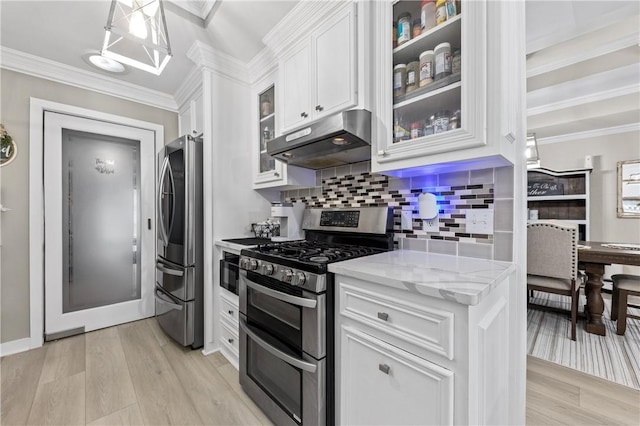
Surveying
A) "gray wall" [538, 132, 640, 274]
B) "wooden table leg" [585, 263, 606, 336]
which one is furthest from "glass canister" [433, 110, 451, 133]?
"gray wall" [538, 132, 640, 274]

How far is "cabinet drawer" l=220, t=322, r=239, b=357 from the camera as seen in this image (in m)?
1.97

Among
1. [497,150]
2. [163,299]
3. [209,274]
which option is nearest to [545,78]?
[497,150]

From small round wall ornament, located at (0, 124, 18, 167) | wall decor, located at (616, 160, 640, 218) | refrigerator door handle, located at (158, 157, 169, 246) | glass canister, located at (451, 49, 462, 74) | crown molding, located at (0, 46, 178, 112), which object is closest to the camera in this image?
glass canister, located at (451, 49, 462, 74)

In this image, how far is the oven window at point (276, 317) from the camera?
1.29m

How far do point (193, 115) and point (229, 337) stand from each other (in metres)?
2.00

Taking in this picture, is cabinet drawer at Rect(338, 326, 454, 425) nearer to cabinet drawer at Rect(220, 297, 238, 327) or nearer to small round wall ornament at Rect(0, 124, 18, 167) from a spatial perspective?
cabinet drawer at Rect(220, 297, 238, 327)

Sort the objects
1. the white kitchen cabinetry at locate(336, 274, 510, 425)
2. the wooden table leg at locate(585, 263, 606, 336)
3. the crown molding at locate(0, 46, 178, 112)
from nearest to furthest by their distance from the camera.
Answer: the white kitchen cabinetry at locate(336, 274, 510, 425), the crown molding at locate(0, 46, 178, 112), the wooden table leg at locate(585, 263, 606, 336)

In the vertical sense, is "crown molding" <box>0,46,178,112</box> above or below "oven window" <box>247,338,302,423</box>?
above

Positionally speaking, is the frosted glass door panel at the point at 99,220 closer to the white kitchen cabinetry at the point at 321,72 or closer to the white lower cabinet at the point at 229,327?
the white lower cabinet at the point at 229,327

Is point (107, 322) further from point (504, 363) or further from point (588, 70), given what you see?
point (588, 70)

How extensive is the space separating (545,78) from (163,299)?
14.8ft

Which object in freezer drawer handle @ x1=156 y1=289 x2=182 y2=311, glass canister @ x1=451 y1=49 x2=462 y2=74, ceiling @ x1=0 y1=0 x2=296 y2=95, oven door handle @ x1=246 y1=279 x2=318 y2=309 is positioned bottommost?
freezer drawer handle @ x1=156 y1=289 x2=182 y2=311

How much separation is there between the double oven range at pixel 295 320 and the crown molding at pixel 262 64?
4.47ft

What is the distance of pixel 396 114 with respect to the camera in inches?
54.0
